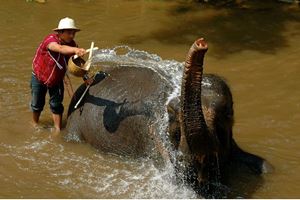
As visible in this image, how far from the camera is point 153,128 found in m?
5.56

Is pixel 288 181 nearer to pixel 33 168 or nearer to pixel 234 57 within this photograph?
pixel 33 168

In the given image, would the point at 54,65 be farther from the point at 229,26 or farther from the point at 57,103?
the point at 229,26

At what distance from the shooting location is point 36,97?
6875 millimetres

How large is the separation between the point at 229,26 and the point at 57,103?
5002mm

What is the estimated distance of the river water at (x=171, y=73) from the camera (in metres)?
5.78

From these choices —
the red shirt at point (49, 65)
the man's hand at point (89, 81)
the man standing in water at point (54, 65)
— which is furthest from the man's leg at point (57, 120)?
the man's hand at point (89, 81)

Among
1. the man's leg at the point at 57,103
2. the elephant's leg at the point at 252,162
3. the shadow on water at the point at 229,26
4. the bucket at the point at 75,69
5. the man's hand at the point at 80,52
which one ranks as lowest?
the elephant's leg at the point at 252,162

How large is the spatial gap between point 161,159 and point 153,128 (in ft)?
1.05

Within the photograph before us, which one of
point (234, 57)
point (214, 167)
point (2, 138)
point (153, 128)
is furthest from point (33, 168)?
point (234, 57)

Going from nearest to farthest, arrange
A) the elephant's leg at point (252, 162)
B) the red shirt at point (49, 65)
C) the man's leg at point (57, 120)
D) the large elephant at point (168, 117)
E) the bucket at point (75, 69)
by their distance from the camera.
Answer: the large elephant at point (168, 117) → the bucket at point (75, 69) → the elephant's leg at point (252, 162) → the red shirt at point (49, 65) → the man's leg at point (57, 120)

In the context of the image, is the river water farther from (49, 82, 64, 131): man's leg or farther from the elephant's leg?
(49, 82, 64, 131): man's leg

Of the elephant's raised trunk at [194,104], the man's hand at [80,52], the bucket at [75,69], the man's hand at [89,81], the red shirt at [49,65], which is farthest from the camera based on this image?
the man's hand at [89,81]

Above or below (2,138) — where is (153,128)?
above

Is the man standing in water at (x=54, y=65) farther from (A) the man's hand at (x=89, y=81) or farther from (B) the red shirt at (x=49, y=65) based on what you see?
(A) the man's hand at (x=89, y=81)
